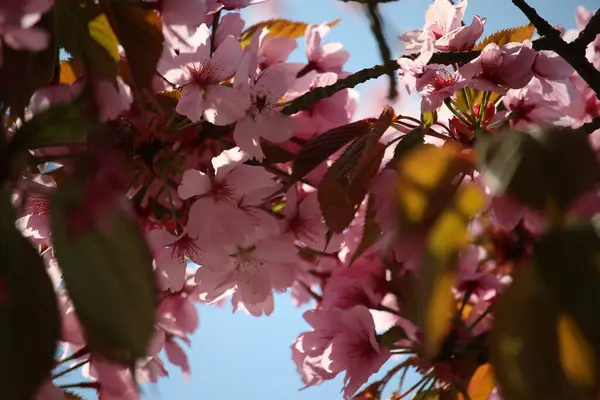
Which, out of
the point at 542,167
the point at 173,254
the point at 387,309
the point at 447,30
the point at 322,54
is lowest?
the point at 387,309

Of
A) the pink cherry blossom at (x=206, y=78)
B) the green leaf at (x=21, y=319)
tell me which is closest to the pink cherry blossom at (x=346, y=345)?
the pink cherry blossom at (x=206, y=78)

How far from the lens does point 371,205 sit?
497 mm

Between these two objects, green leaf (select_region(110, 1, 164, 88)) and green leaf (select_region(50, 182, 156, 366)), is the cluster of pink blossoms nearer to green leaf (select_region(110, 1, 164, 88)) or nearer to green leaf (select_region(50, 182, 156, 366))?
green leaf (select_region(110, 1, 164, 88))

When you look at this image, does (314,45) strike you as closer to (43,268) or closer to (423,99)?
(423,99)

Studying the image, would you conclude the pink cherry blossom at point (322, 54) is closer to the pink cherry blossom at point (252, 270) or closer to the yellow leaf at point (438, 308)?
the pink cherry blossom at point (252, 270)

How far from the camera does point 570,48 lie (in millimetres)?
494

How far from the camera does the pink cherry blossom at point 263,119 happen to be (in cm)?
62

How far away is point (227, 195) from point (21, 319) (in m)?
0.41

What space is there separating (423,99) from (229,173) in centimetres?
20

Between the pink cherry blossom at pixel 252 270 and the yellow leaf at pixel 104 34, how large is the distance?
0.31 meters

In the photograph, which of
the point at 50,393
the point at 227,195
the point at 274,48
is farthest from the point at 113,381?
the point at 274,48

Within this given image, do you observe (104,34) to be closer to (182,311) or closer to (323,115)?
(323,115)

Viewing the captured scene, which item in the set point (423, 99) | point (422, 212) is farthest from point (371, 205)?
point (422, 212)

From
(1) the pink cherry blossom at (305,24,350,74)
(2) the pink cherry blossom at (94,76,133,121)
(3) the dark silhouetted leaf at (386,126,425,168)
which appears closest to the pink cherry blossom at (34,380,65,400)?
(2) the pink cherry blossom at (94,76,133,121)
